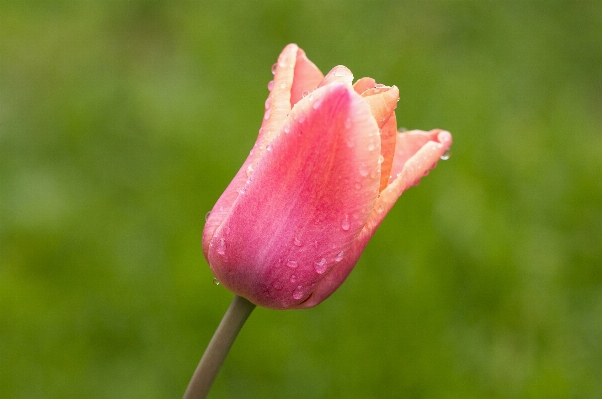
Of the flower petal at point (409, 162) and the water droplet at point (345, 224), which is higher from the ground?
the flower petal at point (409, 162)

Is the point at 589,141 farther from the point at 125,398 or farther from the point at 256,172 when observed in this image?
the point at 256,172

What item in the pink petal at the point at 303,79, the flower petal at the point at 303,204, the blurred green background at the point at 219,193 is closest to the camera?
the flower petal at the point at 303,204

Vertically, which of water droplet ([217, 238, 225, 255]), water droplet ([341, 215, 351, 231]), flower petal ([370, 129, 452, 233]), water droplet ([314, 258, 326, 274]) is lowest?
water droplet ([217, 238, 225, 255])

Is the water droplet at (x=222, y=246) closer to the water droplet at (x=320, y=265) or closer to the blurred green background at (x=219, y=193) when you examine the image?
the water droplet at (x=320, y=265)

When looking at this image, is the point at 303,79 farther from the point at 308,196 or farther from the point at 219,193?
the point at 219,193

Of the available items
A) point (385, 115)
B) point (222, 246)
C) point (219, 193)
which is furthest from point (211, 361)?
point (219, 193)

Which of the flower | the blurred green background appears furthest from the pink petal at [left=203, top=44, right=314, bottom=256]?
the blurred green background

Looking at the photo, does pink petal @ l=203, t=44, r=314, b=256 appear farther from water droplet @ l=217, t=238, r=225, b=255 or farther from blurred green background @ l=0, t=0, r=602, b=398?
blurred green background @ l=0, t=0, r=602, b=398

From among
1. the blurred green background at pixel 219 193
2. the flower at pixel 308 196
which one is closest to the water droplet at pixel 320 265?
the flower at pixel 308 196
